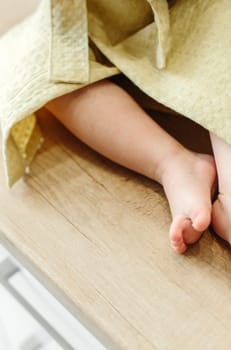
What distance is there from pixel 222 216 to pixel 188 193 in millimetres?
39

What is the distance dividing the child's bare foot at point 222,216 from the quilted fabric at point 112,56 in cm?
9

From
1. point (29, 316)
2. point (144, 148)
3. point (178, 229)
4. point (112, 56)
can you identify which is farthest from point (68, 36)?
point (29, 316)

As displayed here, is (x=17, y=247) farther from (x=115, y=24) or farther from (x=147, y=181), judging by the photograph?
(x=115, y=24)

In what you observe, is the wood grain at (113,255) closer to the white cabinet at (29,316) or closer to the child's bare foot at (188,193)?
the child's bare foot at (188,193)

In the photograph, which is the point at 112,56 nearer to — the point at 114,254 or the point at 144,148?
the point at 144,148

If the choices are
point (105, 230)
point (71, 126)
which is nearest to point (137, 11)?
point (71, 126)

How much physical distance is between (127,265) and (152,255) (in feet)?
0.09

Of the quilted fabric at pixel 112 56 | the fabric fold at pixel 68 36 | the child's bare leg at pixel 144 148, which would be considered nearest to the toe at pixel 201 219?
the child's bare leg at pixel 144 148

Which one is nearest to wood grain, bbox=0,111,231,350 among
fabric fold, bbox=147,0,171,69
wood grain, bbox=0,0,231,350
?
wood grain, bbox=0,0,231,350

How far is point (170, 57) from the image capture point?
0.71 meters

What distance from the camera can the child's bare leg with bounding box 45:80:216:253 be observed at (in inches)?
24.1

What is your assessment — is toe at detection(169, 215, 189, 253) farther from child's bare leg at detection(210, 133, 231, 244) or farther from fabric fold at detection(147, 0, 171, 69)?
fabric fold at detection(147, 0, 171, 69)

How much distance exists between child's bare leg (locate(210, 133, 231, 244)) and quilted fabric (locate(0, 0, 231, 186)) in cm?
5

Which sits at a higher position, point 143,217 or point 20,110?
point 20,110
